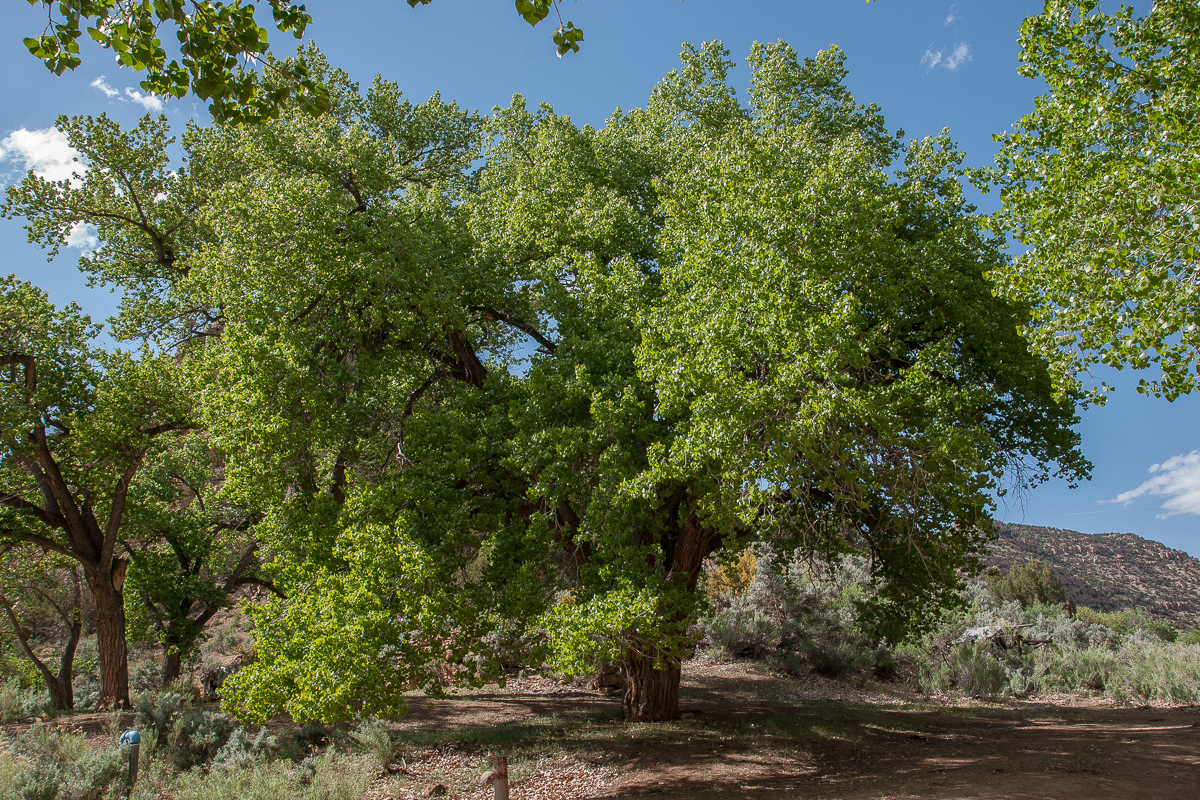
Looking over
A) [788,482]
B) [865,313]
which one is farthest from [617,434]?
[865,313]

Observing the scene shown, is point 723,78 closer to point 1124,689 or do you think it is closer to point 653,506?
point 653,506

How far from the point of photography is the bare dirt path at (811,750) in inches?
305

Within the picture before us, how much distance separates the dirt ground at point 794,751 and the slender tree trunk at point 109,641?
766 millimetres

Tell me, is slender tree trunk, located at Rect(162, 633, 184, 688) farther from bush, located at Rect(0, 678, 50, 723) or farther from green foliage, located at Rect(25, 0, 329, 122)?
green foliage, located at Rect(25, 0, 329, 122)

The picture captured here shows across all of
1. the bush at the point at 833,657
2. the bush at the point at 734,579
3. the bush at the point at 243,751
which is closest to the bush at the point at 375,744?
the bush at the point at 243,751

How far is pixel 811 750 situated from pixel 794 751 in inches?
11.4

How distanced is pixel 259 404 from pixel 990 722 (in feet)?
44.1

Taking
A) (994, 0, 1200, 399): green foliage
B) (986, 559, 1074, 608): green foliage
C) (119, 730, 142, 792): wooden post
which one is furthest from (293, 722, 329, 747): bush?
(986, 559, 1074, 608): green foliage

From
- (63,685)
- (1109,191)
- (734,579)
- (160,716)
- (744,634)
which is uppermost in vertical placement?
(1109,191)

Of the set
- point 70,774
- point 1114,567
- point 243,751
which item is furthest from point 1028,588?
point 70,774

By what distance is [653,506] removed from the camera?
28.0 feet

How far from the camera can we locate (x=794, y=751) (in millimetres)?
10062

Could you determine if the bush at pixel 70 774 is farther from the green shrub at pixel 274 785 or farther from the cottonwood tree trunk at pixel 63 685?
the cottonwood tree trunk at pixel 63 685

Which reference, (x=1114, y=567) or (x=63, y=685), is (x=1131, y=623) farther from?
(x=63, y=685)
